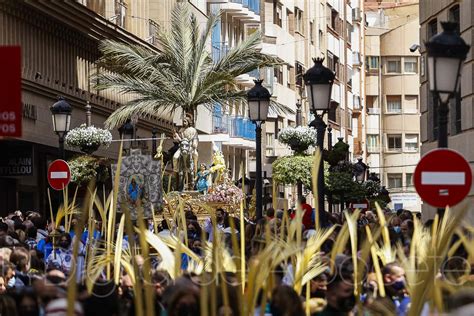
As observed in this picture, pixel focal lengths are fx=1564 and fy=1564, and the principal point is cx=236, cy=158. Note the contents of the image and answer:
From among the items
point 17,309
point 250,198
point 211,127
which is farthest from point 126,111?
point 17,309

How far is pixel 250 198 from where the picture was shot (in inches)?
1620

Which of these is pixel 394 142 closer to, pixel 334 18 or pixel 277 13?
pixel 334 18

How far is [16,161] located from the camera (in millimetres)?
40531

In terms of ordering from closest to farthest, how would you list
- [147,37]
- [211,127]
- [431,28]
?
[431,28], [147,37], [211,127]

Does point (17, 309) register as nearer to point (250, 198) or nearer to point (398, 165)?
point (250, 198)

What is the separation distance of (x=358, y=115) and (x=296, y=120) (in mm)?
25546

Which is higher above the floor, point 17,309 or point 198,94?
point 198,94

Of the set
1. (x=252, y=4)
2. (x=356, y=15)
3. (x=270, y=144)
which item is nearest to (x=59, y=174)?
(x=252, y=4)

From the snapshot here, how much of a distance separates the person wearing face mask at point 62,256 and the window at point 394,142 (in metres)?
91.7

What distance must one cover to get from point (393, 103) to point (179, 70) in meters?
68.6

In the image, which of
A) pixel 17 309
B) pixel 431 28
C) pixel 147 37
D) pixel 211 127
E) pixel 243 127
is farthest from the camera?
pixel 243 127

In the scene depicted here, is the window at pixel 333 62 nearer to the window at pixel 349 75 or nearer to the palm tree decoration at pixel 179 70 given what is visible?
the window at pixel 349 75

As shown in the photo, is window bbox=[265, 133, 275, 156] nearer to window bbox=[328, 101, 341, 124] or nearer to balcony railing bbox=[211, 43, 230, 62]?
balcony railing bbox=[211, 43, 230, 62]

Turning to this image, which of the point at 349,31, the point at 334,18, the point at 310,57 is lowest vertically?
the point at 310,57
